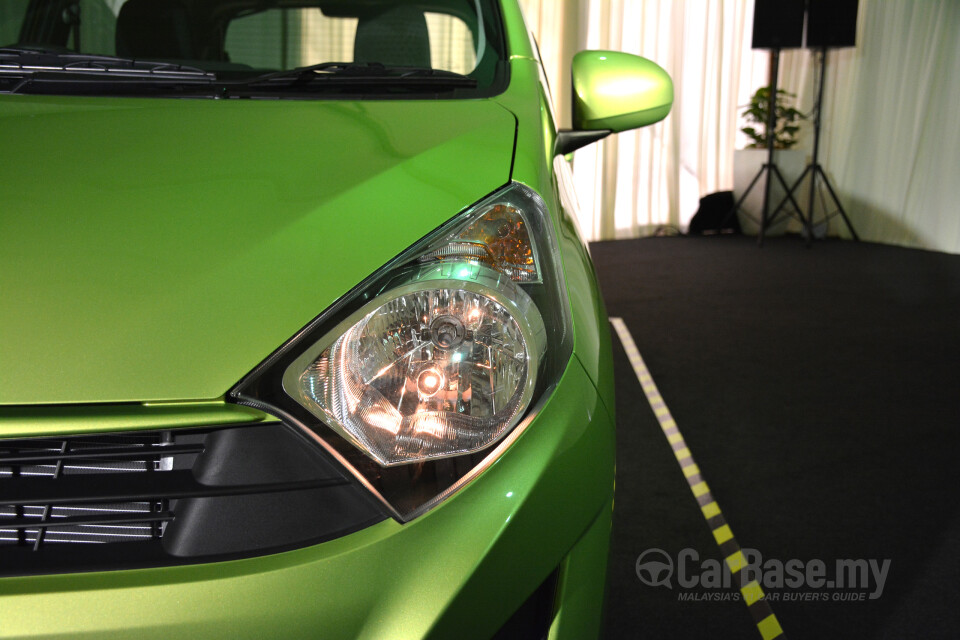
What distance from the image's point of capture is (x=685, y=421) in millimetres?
2029

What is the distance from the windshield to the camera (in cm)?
88

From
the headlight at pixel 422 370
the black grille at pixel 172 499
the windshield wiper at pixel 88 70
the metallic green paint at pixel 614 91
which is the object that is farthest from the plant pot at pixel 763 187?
the black grille at pixel 172 499

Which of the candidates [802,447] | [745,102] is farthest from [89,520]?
[745,102]

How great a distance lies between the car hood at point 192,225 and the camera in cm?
53

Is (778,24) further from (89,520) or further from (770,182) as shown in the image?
(89,520)

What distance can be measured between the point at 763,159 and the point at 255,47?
491cm

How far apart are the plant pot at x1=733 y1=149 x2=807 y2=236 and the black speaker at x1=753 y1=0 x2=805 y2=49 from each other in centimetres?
74

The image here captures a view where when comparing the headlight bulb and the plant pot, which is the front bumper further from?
the plant pot

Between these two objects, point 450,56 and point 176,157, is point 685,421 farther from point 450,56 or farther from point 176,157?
point 176,157

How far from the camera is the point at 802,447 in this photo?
1833 mm

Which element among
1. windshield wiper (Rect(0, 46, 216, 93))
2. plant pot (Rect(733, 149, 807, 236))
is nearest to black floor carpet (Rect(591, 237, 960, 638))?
windshield wiper (Rect(0, 46, 216, 93))

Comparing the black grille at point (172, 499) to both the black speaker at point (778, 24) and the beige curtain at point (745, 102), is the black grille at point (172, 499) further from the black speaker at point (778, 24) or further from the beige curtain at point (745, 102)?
the black speaker at point (778, 24)

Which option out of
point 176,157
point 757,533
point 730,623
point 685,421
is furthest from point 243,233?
point 685,421

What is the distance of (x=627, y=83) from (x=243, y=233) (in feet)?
2.28
